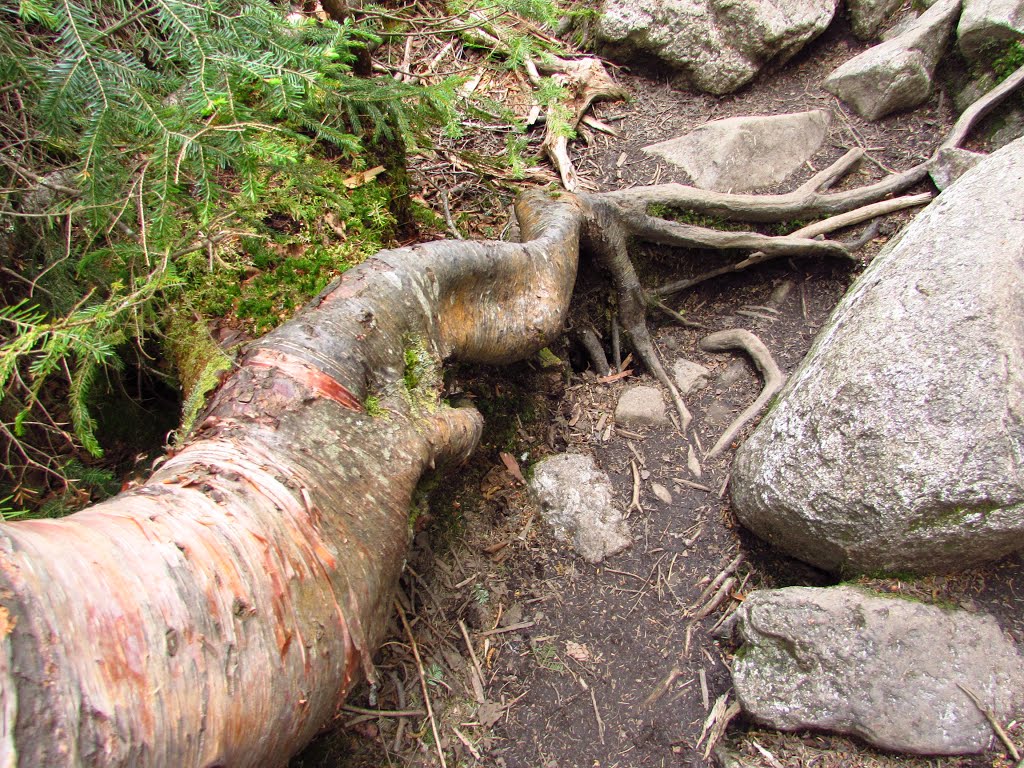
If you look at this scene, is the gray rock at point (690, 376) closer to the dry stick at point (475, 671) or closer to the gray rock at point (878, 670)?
the gray rock at point (878, 670)

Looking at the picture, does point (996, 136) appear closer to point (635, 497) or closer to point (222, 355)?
point (635, 497)

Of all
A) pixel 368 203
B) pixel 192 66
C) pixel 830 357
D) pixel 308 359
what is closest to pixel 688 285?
pixel 830 357

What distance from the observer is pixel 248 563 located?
148cm

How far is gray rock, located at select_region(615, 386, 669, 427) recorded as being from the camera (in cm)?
371

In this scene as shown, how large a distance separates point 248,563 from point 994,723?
2.62 metres

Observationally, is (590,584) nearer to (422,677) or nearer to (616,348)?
(422,677)

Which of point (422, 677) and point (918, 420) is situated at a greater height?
point (918, 420)

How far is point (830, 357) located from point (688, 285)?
163 cm

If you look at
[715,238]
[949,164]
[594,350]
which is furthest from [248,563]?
[949,164]

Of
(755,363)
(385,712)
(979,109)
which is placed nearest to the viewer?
(385,712)

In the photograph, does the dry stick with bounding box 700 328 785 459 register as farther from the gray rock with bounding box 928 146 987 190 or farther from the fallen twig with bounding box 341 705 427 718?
the fallen twig with bounding box 341 705 427 718

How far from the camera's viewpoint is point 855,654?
2344mm

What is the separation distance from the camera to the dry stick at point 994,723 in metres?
2.13

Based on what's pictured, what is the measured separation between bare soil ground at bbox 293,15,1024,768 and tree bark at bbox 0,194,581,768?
1.97 feet
